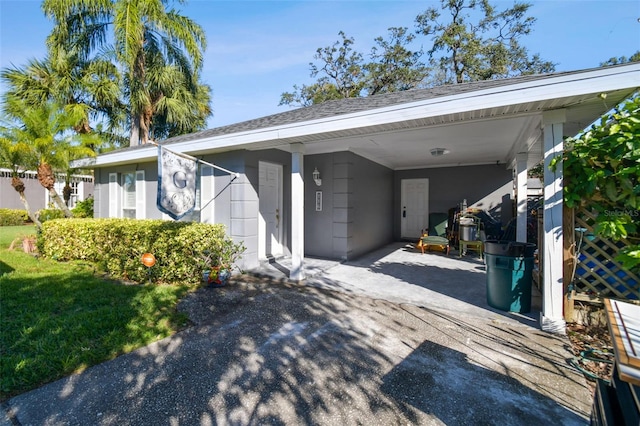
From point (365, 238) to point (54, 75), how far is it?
46.3 feet

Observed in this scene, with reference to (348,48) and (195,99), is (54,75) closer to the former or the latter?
(195,99)

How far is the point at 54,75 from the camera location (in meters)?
11.7

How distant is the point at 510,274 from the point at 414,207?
6353 millimetres

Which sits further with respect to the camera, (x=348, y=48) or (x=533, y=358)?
(x=348, y=48)

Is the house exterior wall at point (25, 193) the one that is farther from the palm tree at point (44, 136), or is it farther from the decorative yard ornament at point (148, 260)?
the decorative yard ornament at point (148, 260)

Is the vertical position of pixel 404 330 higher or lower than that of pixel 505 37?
lower

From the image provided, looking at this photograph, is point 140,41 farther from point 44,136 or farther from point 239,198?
point 239,198

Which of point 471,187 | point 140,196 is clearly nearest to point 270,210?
point 140,196

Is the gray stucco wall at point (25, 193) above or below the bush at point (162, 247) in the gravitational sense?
above

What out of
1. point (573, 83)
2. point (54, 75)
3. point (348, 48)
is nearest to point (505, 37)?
point (348, 48)

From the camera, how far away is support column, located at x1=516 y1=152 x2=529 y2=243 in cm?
553

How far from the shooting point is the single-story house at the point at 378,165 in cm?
320

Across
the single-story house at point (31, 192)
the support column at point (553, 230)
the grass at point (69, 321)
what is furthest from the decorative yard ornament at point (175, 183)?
the single-story house at point (31, 192)

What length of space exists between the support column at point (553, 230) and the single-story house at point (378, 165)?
1 centimetres
